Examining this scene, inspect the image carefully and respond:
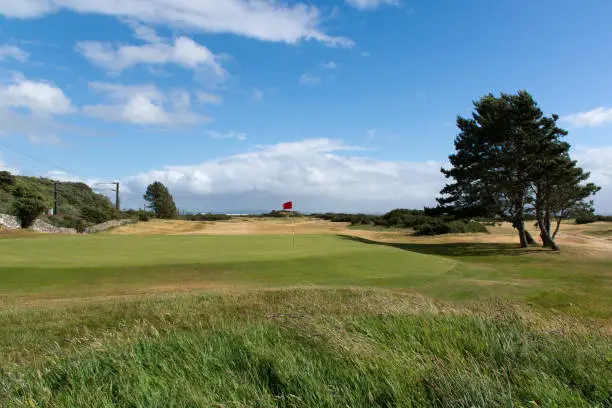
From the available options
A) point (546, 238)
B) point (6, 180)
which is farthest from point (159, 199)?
point (546, 238)

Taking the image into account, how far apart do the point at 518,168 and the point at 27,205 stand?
36.7 meters

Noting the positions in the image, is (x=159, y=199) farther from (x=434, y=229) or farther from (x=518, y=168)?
(x=518, y=168)

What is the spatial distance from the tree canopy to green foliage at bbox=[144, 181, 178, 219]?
47.8 meters

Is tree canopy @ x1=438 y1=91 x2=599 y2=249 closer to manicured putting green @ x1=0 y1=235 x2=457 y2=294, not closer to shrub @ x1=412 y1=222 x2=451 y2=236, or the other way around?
shrub @ x1=412 y1=222 x2=451 y2=236

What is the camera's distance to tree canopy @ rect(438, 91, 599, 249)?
26.7 metres

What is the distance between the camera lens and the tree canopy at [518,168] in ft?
87.7

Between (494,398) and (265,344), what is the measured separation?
2.39 m

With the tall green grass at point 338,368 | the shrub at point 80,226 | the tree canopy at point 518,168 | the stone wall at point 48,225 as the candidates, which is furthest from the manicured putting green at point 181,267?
the shrub at point 80,226

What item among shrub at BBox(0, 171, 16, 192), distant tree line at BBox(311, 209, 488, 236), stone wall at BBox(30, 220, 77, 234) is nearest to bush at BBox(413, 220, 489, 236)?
distant tree line at BBox(311, 209, 488, 236)

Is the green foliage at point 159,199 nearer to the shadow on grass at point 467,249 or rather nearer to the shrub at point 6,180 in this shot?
the shrub at point 6,180

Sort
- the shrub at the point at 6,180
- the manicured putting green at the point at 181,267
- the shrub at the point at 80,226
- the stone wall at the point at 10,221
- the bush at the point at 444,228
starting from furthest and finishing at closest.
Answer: the shrub at the point at 6,180
the bush at the point at 444,228
the shrub at the point at 80,226
the stone wall at the point at 10,221
the manicured putting green at the point at 181,267

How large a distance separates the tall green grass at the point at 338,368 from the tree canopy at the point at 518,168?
24146mm

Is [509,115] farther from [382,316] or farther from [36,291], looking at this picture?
[36,291]

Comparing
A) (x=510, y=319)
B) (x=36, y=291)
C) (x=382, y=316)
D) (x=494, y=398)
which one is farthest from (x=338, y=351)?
(x=36, y=291)
